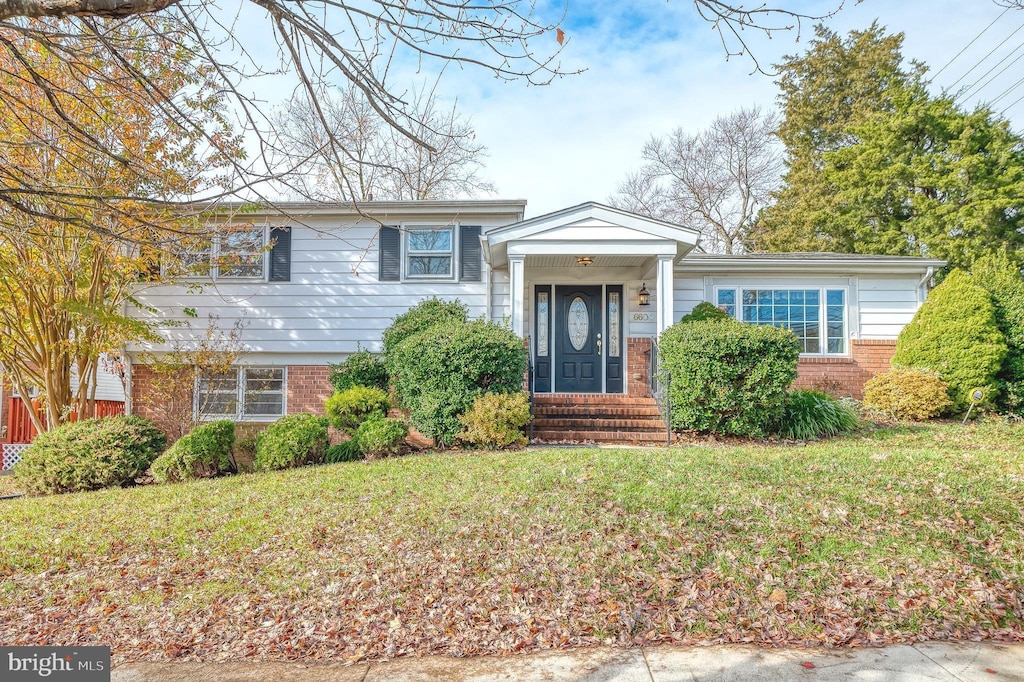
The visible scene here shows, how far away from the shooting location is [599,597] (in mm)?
3861

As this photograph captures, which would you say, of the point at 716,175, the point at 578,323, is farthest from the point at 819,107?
the point at 578,323

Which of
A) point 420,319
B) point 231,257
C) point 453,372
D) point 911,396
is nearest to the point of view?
point 453,372

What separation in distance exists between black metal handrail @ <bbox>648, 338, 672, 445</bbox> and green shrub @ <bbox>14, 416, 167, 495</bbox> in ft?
23.5

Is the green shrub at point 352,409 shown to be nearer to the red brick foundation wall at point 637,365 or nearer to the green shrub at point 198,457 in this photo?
the green shrub at point 198,457

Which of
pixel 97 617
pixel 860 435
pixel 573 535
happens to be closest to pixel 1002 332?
pixel 860 435

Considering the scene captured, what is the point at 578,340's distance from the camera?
11.8 meters

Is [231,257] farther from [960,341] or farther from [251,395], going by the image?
[960,341]

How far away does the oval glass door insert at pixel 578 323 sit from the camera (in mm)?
11805

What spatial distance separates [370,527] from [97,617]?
6.21 feet

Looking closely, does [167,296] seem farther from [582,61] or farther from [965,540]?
[965,540]

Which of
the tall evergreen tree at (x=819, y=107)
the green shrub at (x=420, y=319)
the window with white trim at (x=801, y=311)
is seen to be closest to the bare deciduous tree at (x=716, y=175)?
the tall evergreen tree at (x=819, y=107)

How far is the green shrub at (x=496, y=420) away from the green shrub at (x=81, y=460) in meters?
4.39

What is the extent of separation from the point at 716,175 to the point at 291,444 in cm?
2217

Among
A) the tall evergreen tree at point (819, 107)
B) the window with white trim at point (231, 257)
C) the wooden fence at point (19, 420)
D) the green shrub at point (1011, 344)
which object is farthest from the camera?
the tall evergreen tree at point (819, 107)
